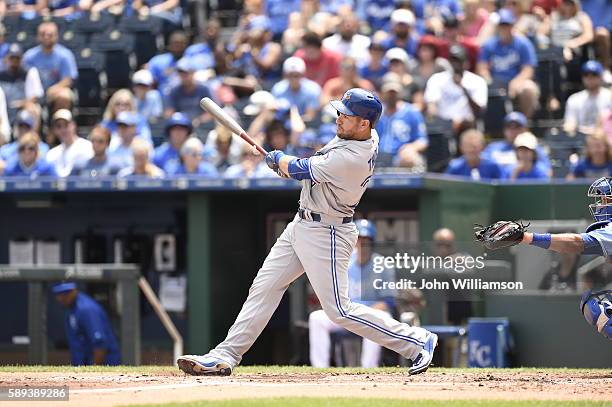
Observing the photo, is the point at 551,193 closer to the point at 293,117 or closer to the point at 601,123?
the point at 601,123

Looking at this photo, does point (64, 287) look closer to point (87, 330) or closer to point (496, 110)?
point (87, 330)

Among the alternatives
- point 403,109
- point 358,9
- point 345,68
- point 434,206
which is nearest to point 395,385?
point 434,206

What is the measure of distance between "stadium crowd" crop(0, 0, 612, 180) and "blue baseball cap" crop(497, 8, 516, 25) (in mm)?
18

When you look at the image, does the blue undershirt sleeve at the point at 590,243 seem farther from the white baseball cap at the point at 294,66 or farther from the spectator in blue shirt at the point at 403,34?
the spectator in blue shirt at the point at 403,34

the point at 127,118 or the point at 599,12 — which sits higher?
the point at 599,12

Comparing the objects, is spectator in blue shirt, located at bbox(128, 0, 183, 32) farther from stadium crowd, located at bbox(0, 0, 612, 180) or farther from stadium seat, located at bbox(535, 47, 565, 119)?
stadium seat, located at bbox(535, 47, 565, 119)

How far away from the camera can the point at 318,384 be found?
7523 mm

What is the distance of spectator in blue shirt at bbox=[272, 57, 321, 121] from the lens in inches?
540

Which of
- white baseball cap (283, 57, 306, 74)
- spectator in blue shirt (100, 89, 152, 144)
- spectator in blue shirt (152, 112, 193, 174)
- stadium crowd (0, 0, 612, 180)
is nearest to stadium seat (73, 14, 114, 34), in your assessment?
stadium crowd (0, 0, 612, 180)

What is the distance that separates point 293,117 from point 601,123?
2.89 m

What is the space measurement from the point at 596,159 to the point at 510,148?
102cm

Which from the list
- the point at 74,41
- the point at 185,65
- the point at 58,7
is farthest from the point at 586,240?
the point at 58,7

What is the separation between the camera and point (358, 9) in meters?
15.9

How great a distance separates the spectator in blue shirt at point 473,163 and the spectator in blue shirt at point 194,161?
2.21m
